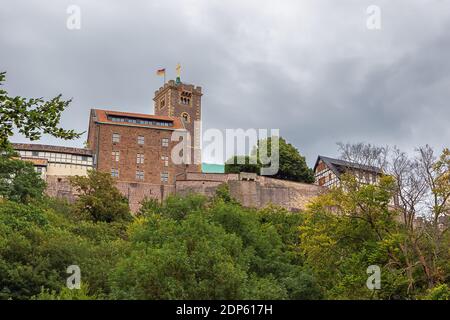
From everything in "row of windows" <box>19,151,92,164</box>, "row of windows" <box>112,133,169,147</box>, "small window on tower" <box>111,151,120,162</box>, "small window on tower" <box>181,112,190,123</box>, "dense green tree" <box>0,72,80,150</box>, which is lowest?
"dense green tree" <box>0,72,80,150</box>

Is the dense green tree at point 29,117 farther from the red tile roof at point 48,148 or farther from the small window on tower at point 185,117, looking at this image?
the small window on tower at point 185,117

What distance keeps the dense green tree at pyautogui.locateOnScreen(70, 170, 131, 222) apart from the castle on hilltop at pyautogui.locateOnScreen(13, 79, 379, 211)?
40.8ft

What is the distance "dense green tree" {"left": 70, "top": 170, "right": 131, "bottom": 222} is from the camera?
180 ft

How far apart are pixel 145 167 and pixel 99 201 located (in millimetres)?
20025

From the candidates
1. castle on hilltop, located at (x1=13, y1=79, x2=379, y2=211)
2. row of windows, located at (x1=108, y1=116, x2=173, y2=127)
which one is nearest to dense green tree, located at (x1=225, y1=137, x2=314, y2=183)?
castle on hilltop, located at (x1=13, y1=79, x2=379, y2=211)

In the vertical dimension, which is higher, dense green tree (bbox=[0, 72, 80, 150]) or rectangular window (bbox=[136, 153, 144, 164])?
rectangular window (bbox=[136, 153, 144, 164])

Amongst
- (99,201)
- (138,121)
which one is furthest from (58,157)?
(99,201)

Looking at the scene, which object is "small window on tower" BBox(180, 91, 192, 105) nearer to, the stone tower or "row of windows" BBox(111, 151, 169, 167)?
the stone tower

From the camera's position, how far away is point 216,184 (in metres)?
69.9

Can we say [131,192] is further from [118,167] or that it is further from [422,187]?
[422,187]

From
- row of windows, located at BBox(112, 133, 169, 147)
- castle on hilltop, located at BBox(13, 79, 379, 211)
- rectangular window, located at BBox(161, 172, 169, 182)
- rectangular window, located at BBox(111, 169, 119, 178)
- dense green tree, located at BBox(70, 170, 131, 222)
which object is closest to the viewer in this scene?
dense green tree, located at BBox(70, 170, 131, 222)

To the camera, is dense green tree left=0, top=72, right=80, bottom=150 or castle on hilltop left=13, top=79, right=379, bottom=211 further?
castle on hilltop left=13, top=79, right=379, bottom=211

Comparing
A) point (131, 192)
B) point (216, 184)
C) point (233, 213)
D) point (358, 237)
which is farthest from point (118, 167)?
point (358, 237)
